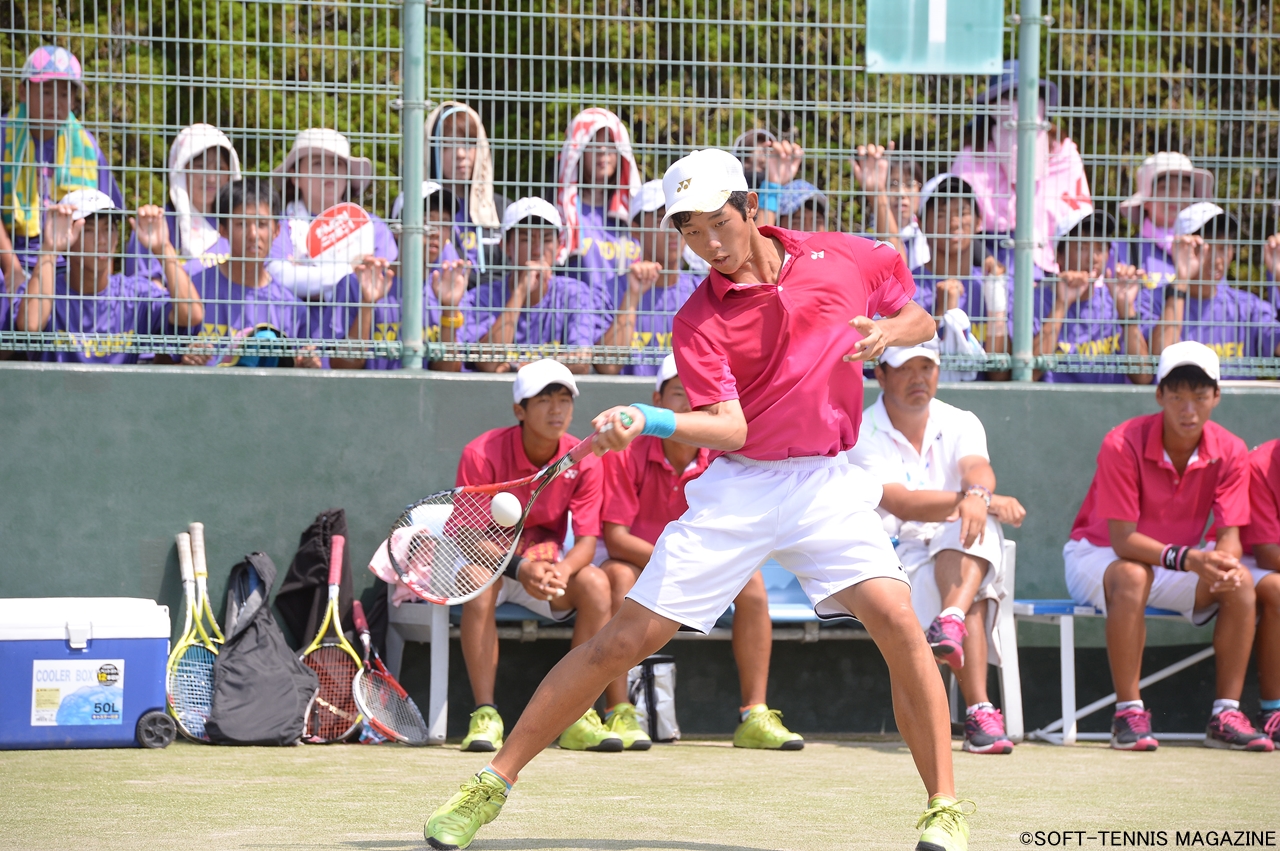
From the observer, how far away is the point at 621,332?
7.57 m

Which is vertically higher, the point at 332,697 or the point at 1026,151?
the point at 1026,151

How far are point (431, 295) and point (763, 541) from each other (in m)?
3.55

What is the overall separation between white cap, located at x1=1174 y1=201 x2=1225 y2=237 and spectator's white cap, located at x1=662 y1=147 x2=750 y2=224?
4.29 metres

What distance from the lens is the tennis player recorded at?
4230 millimetres

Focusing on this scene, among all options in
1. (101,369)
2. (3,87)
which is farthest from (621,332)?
(3,87)

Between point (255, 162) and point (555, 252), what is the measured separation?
145 centimetres

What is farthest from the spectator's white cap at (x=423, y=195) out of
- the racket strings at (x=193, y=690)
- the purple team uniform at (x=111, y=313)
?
the racket strings at (x=193, y=690)

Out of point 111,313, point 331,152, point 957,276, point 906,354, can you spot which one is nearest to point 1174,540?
point 906,354

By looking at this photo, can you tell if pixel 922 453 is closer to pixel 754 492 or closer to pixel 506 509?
pixel 506 509

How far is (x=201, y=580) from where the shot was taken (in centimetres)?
693

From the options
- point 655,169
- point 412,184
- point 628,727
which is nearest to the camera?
point 628,727

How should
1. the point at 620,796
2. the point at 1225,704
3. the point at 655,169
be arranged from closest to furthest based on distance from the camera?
1. the point at 620,796
2. the point at 1225,704
3. the point at 655,169

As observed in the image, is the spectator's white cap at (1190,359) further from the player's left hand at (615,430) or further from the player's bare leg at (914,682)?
the player's left hand at (615,430)

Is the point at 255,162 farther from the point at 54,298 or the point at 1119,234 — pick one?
the point at 1119,234
